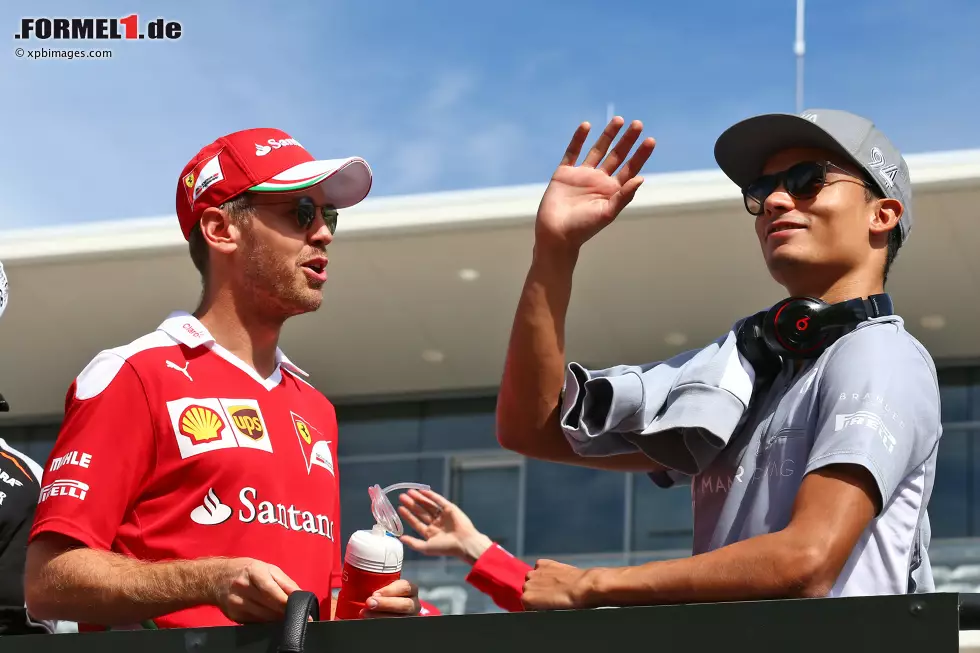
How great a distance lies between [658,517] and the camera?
656 inches

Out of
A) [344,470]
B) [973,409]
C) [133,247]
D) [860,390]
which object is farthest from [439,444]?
[860,390]

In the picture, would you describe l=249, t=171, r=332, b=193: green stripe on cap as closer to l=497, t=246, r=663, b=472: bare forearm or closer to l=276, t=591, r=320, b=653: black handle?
l=497, t=246, r=663, b=472: bare forearm

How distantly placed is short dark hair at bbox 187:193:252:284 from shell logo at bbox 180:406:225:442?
486mm

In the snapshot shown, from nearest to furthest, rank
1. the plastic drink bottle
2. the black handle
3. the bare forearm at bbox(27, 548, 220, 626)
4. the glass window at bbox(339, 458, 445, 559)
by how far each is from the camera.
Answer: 1. the black handle
2. the bare forearm at bbox(27, 548, 220, 626)
3. the plastic drink bottle
4. the glass window at bbox(339, 458, 445, 559)

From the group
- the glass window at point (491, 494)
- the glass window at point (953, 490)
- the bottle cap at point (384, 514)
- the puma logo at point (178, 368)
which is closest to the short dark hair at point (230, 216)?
the puma logo at point (178, 368)

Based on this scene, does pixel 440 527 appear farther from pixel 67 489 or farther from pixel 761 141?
pixel 761 141

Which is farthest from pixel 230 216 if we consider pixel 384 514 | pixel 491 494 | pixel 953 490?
pixel 491 494

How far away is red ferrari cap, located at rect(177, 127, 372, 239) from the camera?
343cm

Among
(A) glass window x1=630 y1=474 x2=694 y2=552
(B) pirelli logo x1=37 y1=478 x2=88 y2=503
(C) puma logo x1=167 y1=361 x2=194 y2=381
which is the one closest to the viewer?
(B) pirelli logo x1=37 y1=478 x2=88 y2=503

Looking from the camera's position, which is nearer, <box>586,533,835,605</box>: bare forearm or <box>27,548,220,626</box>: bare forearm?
<box>586,533,835,605</box>: bare forearm

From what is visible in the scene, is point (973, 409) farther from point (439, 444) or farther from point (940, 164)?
point (439, 444)

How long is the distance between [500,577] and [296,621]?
1.05 metres

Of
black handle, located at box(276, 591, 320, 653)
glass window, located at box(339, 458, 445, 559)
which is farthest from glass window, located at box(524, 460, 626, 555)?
black handle, located at box(276, 591, 320, 653)

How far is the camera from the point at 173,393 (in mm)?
3012
